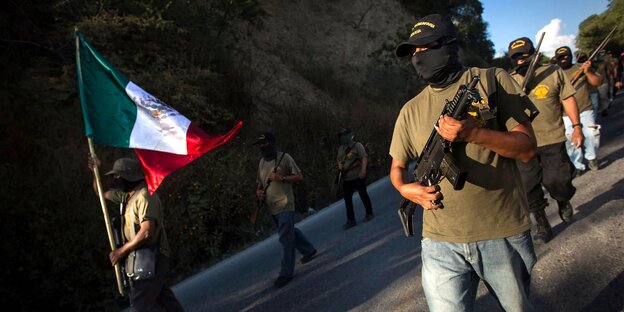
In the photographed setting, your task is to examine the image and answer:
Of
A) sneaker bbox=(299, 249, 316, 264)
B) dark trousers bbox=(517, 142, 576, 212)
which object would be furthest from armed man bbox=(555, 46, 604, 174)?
sneaker bbox=(299, 249, 316, 264)

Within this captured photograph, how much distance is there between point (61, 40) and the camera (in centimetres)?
912

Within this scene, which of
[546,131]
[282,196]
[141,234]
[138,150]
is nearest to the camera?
[141,234]

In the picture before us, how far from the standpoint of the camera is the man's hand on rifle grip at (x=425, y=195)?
2127 millimetres

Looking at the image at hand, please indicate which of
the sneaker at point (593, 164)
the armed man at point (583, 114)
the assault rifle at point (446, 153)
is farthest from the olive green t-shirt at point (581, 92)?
the assault rifle at point (446, 153)

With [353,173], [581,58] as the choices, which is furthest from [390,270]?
[581,58]

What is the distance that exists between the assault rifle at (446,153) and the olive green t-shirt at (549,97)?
2.88m

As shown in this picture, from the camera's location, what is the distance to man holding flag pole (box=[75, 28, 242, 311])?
12.1 ft

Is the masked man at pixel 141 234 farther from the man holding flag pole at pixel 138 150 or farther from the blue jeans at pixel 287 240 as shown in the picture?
the blue jeans at pixel 287 240

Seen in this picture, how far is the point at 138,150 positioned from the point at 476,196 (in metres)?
3.21

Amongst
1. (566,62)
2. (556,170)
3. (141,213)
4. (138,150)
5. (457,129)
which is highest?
(566,62)

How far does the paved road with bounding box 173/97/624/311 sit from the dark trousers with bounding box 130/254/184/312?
40.0 inches

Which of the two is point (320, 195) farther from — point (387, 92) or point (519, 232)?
point (387, 92)

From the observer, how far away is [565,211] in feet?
15.9

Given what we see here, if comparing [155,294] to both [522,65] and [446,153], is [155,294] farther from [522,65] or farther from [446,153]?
[522,65]
